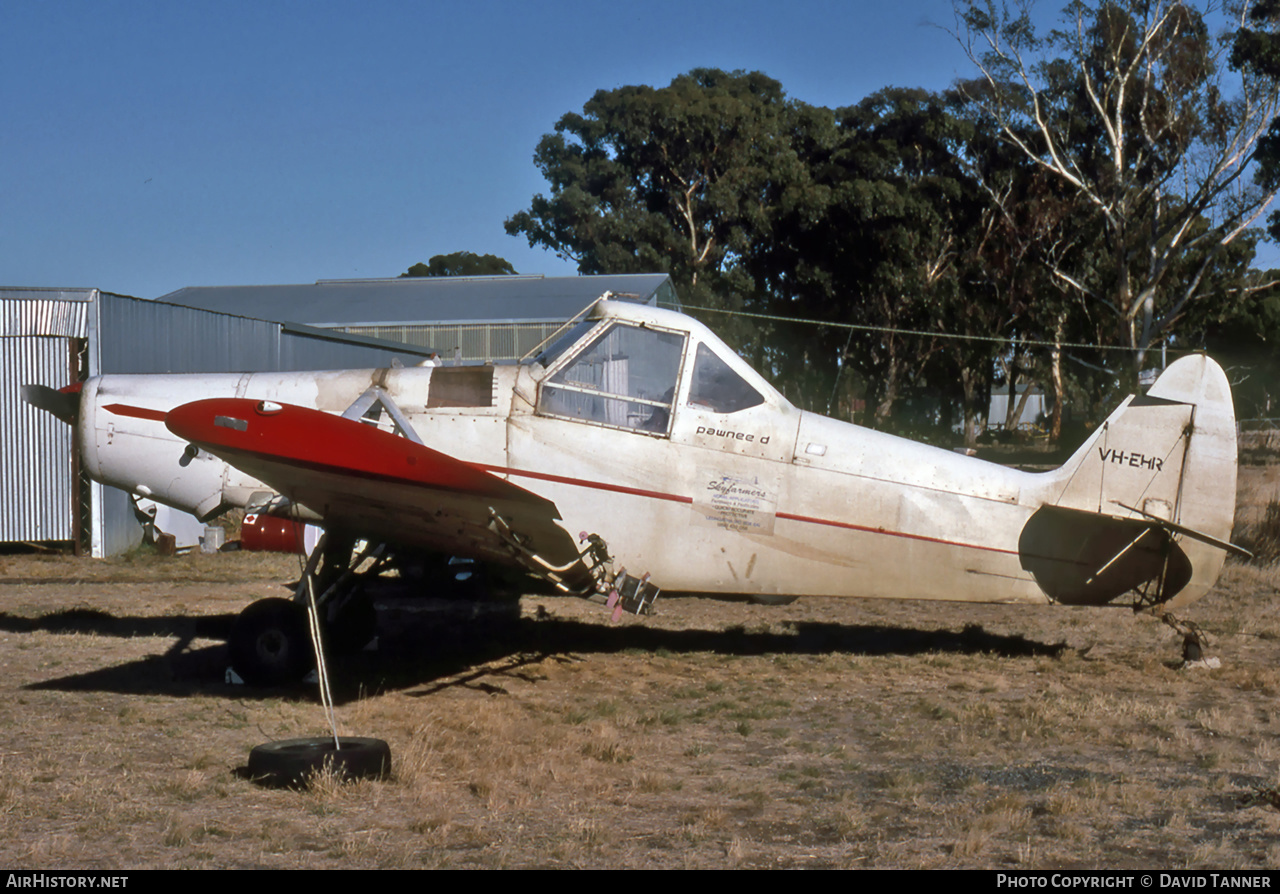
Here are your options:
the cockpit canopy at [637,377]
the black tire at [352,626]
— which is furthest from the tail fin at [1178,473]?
the black tire at [352,626]

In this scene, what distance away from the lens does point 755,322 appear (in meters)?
48.6

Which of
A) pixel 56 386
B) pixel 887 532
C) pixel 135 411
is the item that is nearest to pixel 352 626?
pixel 135 411

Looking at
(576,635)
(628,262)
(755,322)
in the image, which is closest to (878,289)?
(755,322)

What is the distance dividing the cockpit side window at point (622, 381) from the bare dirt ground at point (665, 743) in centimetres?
194

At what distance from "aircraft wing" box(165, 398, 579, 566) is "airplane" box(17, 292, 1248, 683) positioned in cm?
8

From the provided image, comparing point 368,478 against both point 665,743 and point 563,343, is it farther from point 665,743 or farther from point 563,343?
point 665,743

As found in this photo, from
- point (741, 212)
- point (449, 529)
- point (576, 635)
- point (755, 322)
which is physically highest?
point (741, 212)

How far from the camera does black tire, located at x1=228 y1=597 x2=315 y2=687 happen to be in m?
7.29

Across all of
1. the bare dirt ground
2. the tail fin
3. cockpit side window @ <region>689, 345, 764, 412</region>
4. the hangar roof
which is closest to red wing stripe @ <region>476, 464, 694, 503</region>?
cockpit side window @ <region>689, 345, 764, 412</region>

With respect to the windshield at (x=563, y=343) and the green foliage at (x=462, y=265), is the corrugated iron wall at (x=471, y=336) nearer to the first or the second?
the windshield at (x=563, y=343)

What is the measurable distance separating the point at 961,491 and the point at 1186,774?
107 inches

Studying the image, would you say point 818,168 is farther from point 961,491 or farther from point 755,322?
point 961,491

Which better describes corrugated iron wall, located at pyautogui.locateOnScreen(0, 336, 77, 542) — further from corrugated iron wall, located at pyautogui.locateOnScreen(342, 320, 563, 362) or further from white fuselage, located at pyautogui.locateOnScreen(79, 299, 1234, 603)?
corrugated iron wall, located at pyautogui.locateOnScreen(342, 320, 563, 362)

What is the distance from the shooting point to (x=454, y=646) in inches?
363
